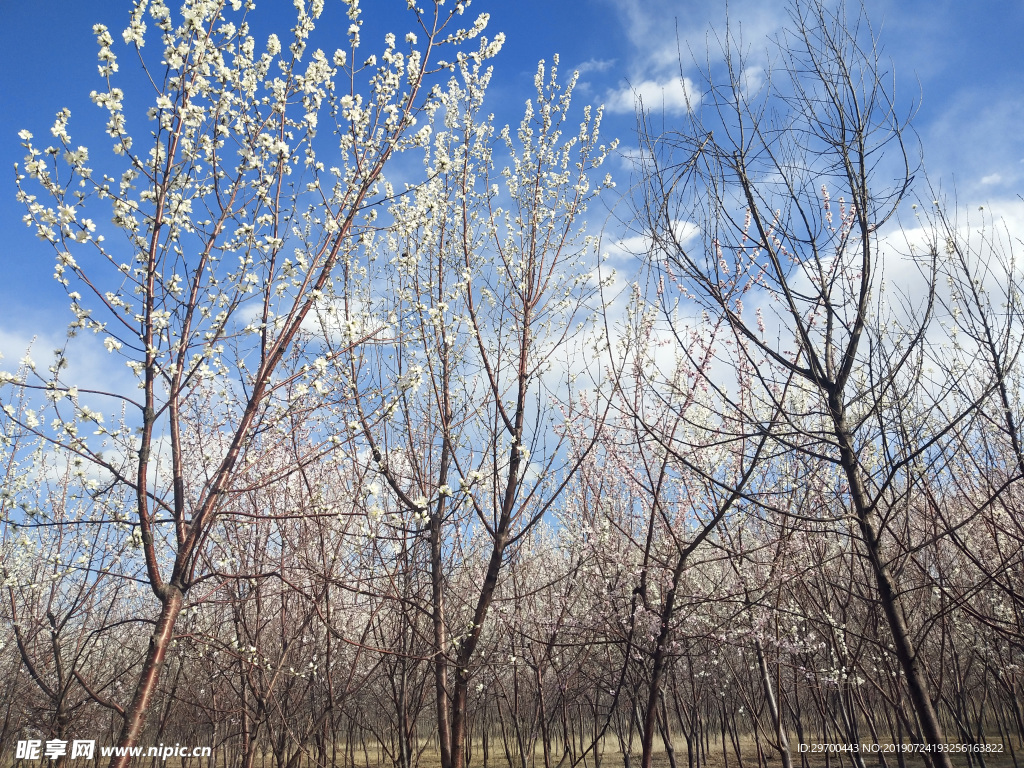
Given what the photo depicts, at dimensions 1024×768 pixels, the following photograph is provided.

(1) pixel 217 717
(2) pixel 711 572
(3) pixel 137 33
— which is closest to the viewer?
(3) pixel 137 33

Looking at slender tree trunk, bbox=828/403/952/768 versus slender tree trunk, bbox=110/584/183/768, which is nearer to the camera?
slender tree trunk, bbox=110/584/183/768

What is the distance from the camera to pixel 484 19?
10.7 ft

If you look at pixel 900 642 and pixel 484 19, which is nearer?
pixel 900 642

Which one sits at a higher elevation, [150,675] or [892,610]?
[892,610]

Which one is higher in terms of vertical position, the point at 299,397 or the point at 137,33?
the point at 137,33

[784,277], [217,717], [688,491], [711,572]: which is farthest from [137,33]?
[711,572]

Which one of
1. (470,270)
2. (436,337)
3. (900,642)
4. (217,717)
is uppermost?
(470,270)

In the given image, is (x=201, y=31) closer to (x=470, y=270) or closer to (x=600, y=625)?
(x=470, y=270)

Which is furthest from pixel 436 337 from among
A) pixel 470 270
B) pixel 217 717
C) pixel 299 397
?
pixel 217 717

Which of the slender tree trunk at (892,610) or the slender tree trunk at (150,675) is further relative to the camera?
the slender tree trunk at (892,610)

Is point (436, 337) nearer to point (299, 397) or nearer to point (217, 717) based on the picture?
point (299, 397)

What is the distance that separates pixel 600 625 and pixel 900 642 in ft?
10.9

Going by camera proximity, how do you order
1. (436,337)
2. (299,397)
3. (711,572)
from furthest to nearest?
(711,572) → (436,337) → (299,397)

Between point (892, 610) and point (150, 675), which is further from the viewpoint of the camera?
point (892, 610)
